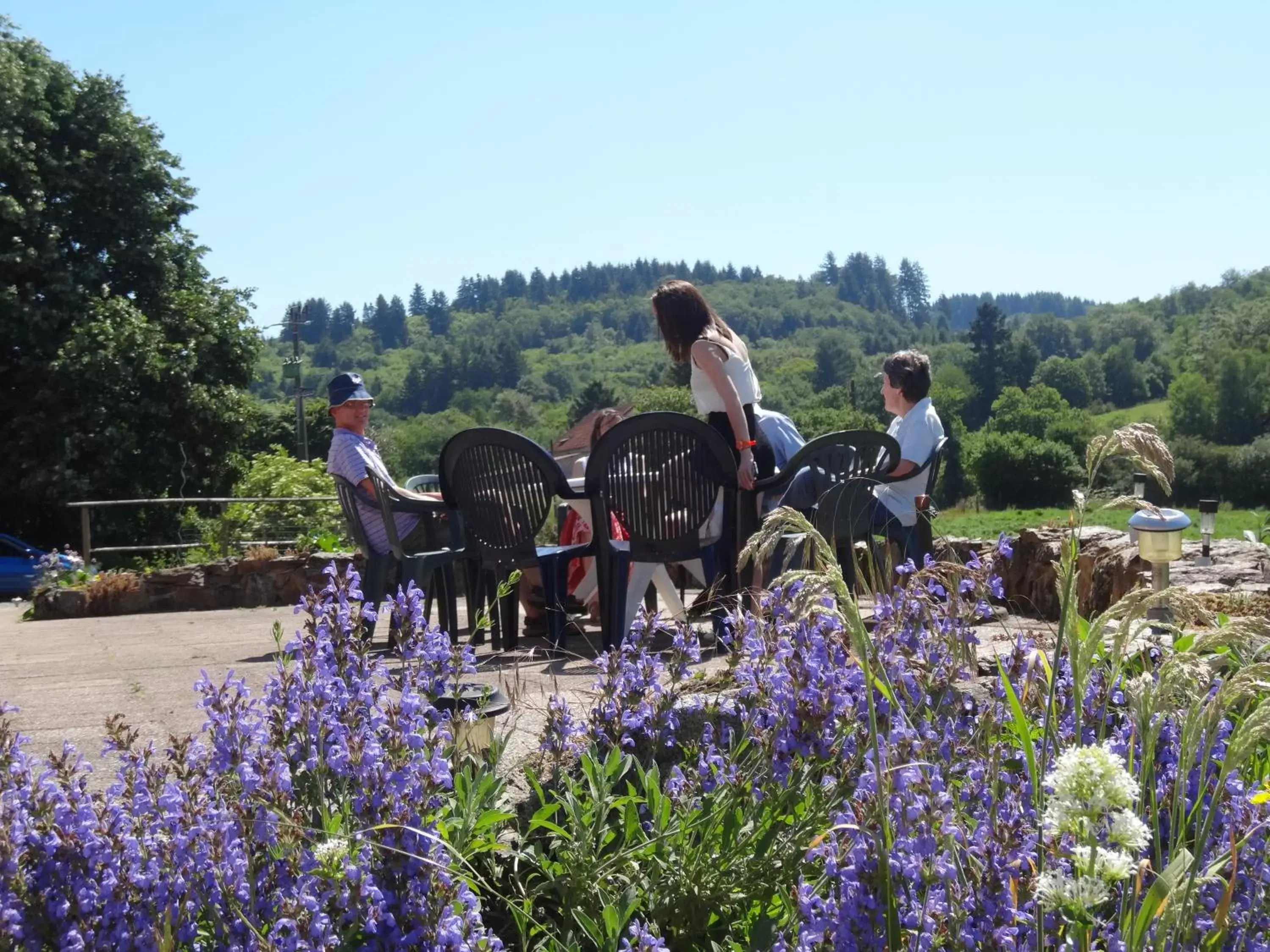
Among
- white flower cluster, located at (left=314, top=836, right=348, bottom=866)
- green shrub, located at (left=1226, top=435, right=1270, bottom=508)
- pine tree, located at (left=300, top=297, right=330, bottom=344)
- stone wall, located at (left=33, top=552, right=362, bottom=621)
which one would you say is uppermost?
pine tree, located at (left=300, top=297, right=330, bottom=344)

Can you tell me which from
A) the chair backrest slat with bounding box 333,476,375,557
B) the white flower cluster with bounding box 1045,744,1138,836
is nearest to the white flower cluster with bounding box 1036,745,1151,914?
the white flower cluster with bounding box 1045,744,1138,836

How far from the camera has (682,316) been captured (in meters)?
5.05

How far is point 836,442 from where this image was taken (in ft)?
16.2

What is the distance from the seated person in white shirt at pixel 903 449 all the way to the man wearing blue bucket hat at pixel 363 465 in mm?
1464

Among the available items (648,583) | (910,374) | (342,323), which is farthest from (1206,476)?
(342,323)

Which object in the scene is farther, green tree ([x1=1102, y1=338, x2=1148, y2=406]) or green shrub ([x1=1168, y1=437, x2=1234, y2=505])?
green tree ([x1=1102, y1=338, x2=1148, y2=406])

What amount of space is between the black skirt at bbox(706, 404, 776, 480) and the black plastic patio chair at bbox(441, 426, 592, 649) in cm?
67

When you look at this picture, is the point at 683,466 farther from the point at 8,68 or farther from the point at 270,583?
the point at 8,68

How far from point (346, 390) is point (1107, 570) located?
3.79 m

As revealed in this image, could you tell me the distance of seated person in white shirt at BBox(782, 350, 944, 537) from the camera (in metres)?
4.95

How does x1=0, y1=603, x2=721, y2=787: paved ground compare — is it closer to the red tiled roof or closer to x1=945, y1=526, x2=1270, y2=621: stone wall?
x1=945, y1=526, x2=1270, y2=621: stone wall

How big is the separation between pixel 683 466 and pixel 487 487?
75 cm

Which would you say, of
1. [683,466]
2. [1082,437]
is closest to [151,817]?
[683,466]

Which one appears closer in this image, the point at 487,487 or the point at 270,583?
the point at 487,487
